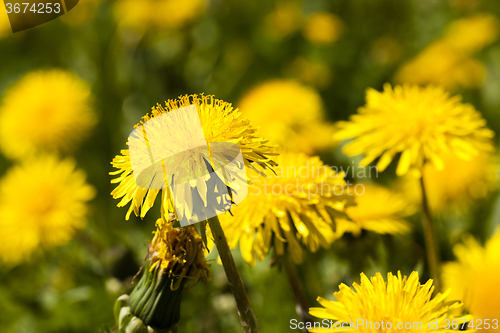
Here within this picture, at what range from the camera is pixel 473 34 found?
6.18 ft

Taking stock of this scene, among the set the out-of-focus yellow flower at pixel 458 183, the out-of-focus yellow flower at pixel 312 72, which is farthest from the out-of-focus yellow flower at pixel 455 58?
the out-of-focus yellow flower at pixel 458 183

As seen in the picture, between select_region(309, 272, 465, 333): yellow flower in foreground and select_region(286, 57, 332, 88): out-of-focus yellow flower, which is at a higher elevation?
select_region(286, 57, 332, 88): out-of-focus yellow flower

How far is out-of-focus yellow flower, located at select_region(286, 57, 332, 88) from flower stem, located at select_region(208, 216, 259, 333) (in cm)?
127

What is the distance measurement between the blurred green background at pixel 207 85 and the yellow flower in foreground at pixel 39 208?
0.06 meters

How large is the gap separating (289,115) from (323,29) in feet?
2.04

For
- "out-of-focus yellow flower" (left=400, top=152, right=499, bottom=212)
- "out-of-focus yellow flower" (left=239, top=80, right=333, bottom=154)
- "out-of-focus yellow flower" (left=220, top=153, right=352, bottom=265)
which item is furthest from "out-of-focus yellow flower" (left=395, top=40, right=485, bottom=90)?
"out-of-focus yellow flower" (left=220, top=153, right=352, bottom=265)

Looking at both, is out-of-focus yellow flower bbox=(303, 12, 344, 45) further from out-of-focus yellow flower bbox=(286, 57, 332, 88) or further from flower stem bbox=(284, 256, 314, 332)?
flower stem bbox=(284, 256, 314, 332)

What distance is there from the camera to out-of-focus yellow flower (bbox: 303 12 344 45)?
175cm

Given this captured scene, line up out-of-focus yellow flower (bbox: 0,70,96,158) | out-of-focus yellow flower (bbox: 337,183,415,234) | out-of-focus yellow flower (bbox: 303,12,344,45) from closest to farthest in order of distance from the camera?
1. out-of-focus yellow flower (bbox: 337,183,415,234)
2. out-of-focus yellow flower (bbox: 0,70,96,158)
3. out-of-focus yellow flower (bbox: 303,12,344,45)

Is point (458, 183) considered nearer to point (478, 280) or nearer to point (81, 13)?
point (478, 280)

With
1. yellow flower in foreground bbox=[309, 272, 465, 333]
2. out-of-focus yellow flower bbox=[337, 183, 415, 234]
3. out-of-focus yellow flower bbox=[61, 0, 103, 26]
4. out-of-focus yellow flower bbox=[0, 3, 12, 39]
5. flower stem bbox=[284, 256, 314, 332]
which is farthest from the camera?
out-of-focus yellow flower bbox=[61, 0, 103, 26]

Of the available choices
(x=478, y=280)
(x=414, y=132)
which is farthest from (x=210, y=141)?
(x=478, y=280)

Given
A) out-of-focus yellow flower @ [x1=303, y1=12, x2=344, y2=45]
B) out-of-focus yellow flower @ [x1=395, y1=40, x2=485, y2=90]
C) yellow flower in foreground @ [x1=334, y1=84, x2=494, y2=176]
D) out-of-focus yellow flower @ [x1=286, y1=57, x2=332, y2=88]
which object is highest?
out-of-focus yellow flower @ [x1=303, y1=12, x2=344, y2=45]

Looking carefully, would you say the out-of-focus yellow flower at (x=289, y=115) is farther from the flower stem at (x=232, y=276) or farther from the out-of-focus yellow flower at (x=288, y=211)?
the flower stem at (x=232, y=276)
